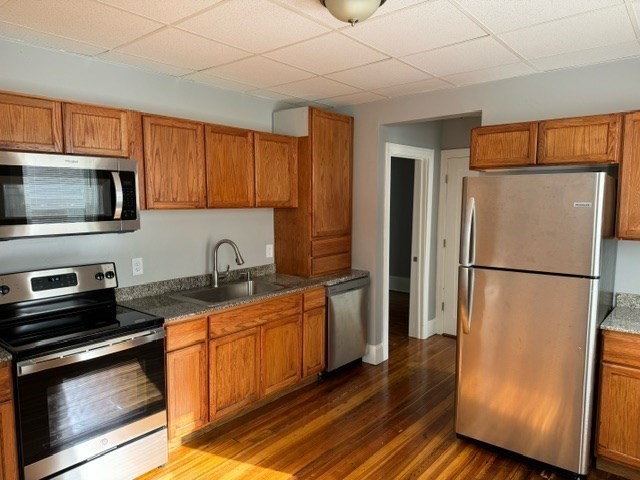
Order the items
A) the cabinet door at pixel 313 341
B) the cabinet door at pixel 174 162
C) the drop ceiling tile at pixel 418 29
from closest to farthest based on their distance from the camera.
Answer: the drop ceiling tile at pixel 418 29, the cabinet door at pixel 174 162, the cabinet door at pixel 313 341

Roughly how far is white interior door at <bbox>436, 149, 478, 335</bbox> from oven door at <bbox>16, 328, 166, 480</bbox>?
11.0 feet

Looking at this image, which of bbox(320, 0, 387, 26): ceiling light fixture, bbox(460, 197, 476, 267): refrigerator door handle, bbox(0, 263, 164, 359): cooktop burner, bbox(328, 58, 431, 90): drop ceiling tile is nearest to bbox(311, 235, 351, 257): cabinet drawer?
bbox(328, 58, 431, 90): drop ceiling tile

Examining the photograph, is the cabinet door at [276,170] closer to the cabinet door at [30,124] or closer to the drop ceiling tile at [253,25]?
the drop ceiling tile at [253,25]

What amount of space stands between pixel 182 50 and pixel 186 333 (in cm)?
170

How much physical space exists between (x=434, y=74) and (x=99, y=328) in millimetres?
2684

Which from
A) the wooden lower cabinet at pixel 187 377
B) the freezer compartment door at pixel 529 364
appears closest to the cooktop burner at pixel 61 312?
the wooden lower cabinet at pixel 187 377

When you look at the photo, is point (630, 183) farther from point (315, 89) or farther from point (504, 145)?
point (315, 89)

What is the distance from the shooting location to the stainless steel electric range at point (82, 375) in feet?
6.69

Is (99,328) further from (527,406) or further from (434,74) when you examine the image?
(434,74)

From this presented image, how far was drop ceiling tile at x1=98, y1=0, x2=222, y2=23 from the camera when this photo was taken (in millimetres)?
1931

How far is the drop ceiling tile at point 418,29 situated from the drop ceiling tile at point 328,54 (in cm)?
9

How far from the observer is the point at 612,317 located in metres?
2.59

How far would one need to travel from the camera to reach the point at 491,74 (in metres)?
3.08

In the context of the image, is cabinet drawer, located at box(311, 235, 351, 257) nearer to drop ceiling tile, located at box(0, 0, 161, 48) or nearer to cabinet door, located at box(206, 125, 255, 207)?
cabinet door, located at box(206, 125, 255, 207)
